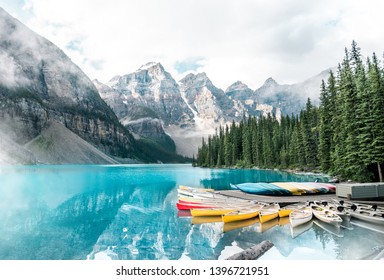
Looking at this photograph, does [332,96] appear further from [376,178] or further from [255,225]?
[255,225]

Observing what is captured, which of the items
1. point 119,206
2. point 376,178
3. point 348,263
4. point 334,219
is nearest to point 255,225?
point 334,219

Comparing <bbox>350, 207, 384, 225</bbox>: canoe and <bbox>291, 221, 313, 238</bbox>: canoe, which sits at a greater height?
<bbox>350, 207, 384, 225</bbox>: canoe

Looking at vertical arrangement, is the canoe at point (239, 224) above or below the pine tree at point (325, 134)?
below

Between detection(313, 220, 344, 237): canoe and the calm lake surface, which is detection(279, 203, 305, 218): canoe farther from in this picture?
A: detection(313, 220, 344, 237): canoe

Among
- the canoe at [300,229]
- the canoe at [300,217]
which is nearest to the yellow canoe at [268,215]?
the canoe at [300,217]

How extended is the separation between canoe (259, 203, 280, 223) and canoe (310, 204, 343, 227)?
2662mm

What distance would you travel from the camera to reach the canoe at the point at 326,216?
18.5 m

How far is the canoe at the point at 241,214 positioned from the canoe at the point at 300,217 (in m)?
2.54

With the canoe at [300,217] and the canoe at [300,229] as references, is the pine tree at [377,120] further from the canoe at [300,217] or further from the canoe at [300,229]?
the canoe at [300,229]

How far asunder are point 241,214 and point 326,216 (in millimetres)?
5662

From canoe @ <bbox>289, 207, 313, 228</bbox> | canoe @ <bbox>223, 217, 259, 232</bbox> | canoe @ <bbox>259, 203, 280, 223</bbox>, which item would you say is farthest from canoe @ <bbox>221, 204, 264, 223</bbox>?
canoe @ <bbox>289, 207, 313, 228</bbox>

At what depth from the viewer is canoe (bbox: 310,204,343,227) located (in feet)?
60.5

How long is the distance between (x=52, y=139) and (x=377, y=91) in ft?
620

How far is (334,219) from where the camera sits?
18.5 m
